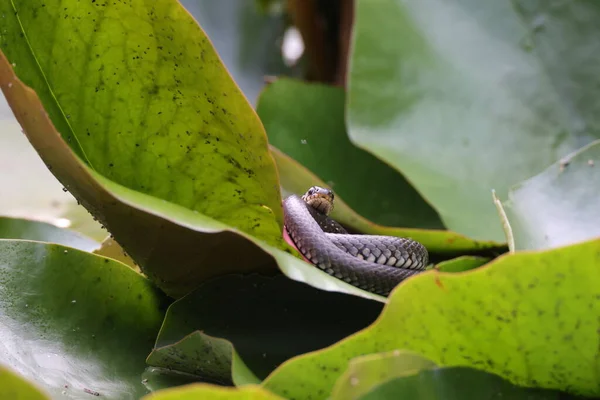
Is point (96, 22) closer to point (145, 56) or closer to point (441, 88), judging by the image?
point (145, 56)

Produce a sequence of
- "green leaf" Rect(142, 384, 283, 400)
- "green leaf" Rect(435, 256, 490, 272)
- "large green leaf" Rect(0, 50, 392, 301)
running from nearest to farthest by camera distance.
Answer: "green leaf" Rect(142, 384, 283, 400) → "large green leaf" Rect(0, 50, 392, 301) → "green leaf" Rect(435, 256, 490, 272)

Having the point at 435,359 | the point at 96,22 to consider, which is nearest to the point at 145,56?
the point at 96,22

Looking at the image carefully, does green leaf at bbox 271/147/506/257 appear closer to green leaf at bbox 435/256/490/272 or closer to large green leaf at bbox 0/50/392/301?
green leaf at bbox 435/256/490/272

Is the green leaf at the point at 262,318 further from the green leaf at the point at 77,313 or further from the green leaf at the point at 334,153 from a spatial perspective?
the green leaf at the point at 334,153

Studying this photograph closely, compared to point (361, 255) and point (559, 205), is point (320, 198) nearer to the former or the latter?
point (361, 255)

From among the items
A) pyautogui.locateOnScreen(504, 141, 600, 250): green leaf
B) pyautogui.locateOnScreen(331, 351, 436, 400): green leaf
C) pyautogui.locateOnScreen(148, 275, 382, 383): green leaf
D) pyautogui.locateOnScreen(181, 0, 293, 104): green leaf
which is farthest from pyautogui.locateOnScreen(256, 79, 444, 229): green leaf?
pyautogui.locateOnScreen(181, 0, 293, 104): green leaf

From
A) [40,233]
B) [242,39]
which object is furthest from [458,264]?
[242,39]
